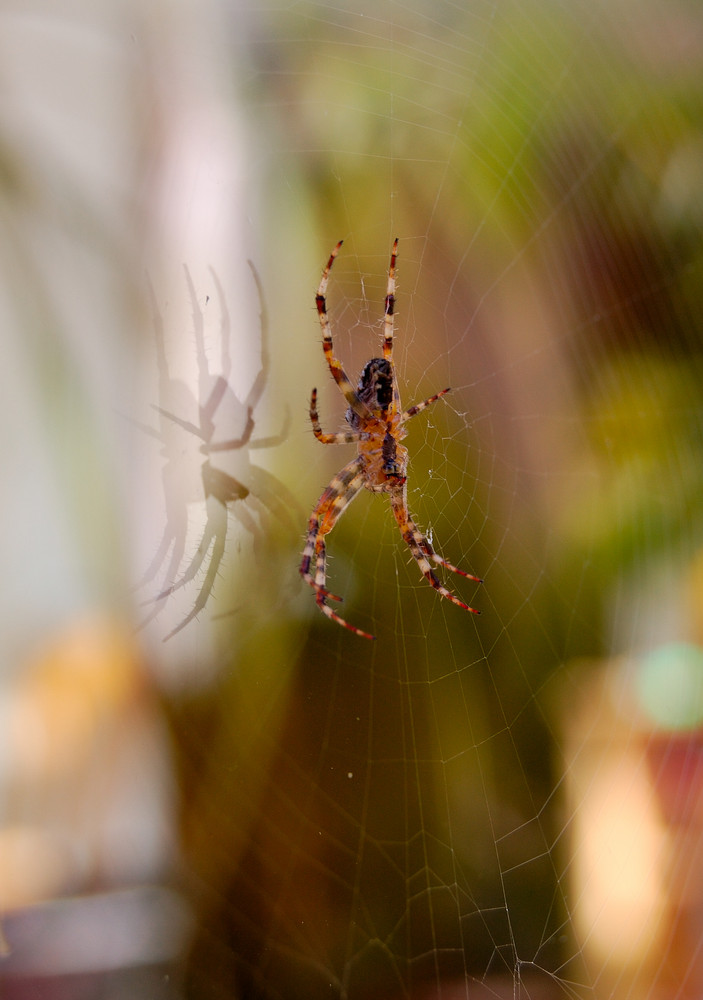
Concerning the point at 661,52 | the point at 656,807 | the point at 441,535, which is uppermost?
the point at 661,52

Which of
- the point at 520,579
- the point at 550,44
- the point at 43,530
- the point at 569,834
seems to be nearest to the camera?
the point at 550,44

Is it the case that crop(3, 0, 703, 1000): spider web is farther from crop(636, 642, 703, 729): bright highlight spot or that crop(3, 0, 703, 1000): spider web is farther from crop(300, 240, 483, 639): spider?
crop(300, 240, 483, 639): spider

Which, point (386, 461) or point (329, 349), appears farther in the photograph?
point (386, 461)

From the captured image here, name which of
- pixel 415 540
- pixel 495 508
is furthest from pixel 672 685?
pixel 415 540

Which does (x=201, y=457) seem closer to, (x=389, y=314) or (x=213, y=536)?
(x=213, y=536)

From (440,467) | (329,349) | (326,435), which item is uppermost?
(329,349)

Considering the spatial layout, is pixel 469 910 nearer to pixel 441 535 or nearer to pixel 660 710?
pixel 660 710

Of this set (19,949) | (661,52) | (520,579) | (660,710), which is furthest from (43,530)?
(661,52)
